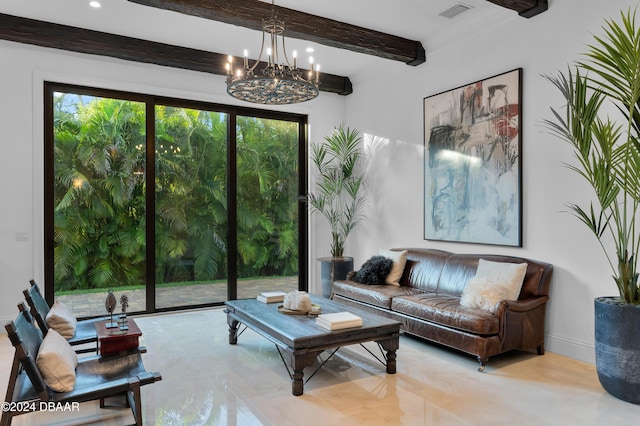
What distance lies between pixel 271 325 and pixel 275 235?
3238 mm

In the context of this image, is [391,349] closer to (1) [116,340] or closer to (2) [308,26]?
(1) [116,340]

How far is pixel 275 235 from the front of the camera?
259 inches

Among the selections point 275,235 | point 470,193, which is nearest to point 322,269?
point 275,235

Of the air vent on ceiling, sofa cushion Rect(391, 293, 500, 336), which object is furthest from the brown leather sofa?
the air vent on ceiling

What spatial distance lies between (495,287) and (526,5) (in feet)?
8.41

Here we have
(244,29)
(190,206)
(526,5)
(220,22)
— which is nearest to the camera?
(526,5)

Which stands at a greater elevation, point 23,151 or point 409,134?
point 409,134

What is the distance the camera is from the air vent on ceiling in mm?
4426

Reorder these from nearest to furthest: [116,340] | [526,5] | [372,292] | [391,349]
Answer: [116,340]
[391,349]
[526,5]
[372,292]

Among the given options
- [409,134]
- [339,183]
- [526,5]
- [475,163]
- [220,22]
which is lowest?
[339,183]

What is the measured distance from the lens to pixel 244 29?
4910 mm

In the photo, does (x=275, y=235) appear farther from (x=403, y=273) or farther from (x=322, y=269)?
(x=403, y=273)

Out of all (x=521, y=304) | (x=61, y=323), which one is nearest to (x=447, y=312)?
(x=521, y=304)

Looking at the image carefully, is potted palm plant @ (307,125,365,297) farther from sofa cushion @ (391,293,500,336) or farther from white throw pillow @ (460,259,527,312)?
white throw pillow @ (460,259,527,312)
